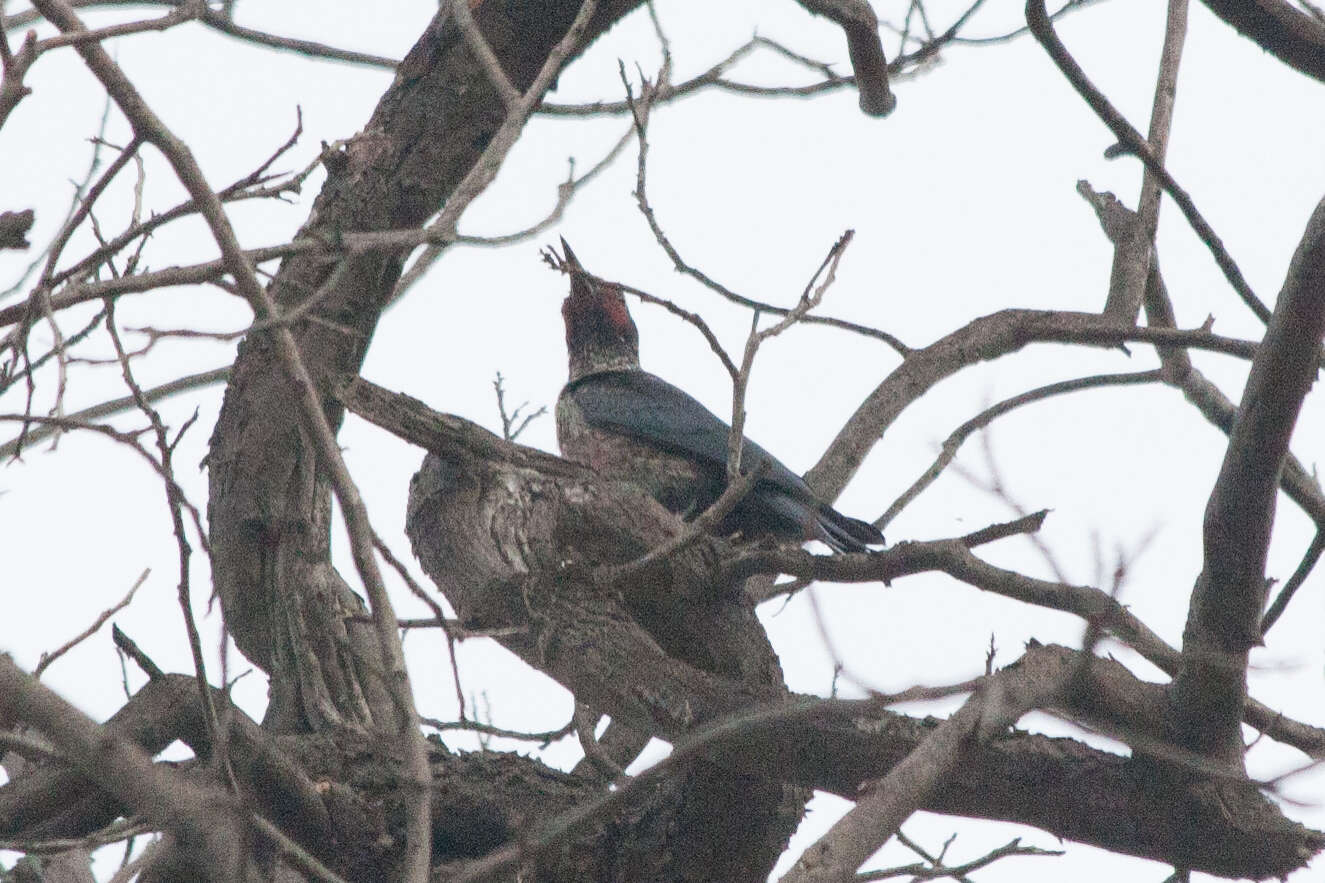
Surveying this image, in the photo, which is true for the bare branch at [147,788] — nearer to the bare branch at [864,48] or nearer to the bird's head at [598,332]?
the bare branch at [864,48]

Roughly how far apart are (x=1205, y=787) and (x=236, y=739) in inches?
68.6

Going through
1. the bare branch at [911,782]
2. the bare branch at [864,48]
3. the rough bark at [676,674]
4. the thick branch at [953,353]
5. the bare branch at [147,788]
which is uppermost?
the bare branch at [864,48]

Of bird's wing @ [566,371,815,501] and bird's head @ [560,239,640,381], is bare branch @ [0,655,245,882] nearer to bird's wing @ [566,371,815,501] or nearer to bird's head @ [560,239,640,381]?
bird's wing @ [566,371,815,501]

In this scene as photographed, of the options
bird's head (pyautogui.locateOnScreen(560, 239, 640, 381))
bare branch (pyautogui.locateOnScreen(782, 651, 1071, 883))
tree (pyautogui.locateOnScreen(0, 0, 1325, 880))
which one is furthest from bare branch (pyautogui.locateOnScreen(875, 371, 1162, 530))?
bird's head (pyautogui.locateOnScreen(560, 239, 640, 381))

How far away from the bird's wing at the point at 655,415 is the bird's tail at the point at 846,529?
0.75 m

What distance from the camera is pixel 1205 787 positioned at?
9.36ft

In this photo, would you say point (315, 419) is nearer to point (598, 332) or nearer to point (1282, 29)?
point (1282, 29)

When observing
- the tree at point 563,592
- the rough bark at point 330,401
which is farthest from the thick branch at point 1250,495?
the rough bark at point 330,401

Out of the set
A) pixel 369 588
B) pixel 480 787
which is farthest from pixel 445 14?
pixel 369 588

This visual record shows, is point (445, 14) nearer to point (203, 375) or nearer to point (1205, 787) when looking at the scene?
point (203, 375)

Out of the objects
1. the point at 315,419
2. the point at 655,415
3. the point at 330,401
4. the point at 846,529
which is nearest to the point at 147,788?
the point at 315,419

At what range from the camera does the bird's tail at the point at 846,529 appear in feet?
14.1

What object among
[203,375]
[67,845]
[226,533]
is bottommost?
[67,845]

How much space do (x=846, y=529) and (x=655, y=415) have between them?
1644mm
